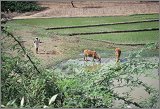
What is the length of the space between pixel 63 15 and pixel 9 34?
47.5ft

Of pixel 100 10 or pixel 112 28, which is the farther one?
pixel 100 10

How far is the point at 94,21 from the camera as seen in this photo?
15695mm

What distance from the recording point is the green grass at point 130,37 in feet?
39.8

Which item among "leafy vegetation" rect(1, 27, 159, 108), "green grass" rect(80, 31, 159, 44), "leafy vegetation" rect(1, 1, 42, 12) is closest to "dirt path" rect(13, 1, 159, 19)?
"leafy vegetation" rect(1, 1, 42, 12)

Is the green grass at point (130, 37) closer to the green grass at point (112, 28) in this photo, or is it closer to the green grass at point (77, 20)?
the green grass at point (112, 28)

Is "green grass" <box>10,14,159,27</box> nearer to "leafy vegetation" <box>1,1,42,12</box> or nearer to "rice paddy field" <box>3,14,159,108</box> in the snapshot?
"rice paddy field" <box>3,14,159,108</box>

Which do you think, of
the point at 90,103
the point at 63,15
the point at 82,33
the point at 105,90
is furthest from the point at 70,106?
the point at 63,15

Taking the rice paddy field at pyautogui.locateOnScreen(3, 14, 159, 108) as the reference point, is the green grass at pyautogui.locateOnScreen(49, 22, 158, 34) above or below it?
above

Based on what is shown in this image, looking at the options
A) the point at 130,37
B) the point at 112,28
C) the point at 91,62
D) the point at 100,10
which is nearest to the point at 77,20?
the point at 100,10

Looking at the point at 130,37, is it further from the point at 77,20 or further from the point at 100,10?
the point at 100,10

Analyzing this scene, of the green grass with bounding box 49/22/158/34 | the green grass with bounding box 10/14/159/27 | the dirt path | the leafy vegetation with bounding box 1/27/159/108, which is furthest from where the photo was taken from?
the dirt path

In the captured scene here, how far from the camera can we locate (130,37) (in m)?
12.7

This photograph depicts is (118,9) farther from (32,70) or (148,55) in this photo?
(32,70)

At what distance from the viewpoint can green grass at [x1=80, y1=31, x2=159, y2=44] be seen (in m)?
12.1
